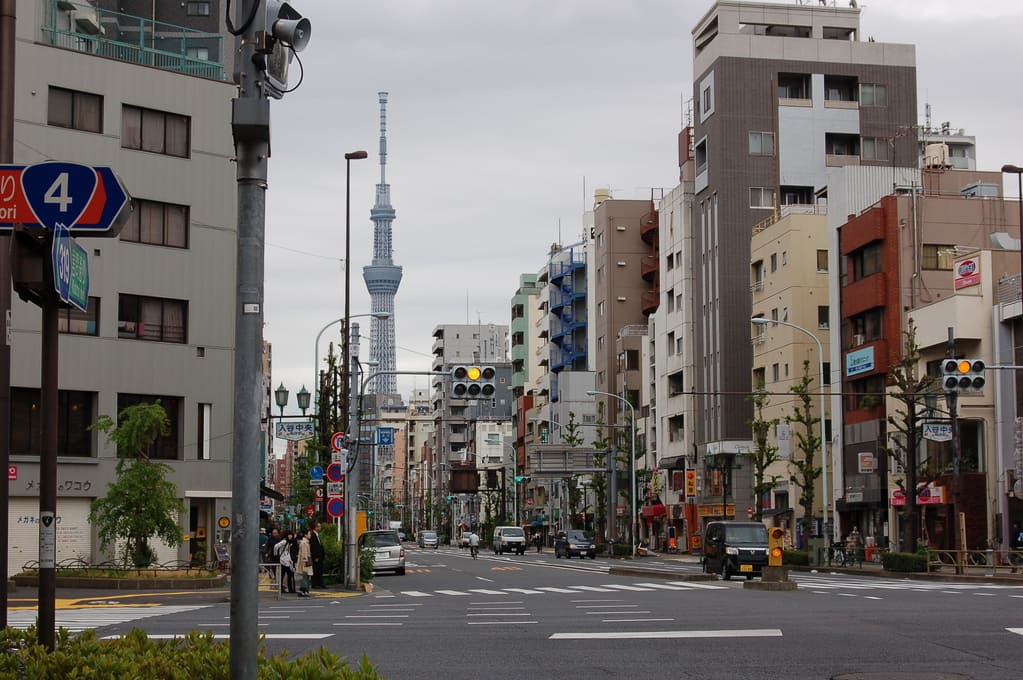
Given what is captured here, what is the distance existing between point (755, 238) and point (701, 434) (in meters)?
15.2

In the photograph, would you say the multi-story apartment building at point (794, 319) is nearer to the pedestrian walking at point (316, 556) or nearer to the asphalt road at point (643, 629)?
the pedestrian walking at point (316, 556)

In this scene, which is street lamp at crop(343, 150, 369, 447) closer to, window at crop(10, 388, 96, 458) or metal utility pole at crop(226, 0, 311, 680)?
window at crop(10, 388, 96, 458)

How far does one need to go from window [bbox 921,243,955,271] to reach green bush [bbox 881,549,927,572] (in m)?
20.4

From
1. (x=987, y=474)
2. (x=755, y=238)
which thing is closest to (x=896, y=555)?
(x=987, y=474)

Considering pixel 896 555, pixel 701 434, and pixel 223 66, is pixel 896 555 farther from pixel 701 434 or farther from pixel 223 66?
pixel 701 434

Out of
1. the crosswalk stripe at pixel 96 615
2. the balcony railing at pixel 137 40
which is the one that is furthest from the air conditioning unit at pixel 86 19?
the crosswalk stripe at pixel 96 615

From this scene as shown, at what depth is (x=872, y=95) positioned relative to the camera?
8594 cm

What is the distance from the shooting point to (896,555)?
155 ft

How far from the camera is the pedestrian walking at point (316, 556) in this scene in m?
34.8

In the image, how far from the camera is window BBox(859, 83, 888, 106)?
85.6 m

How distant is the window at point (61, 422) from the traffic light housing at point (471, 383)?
1946 centimetres

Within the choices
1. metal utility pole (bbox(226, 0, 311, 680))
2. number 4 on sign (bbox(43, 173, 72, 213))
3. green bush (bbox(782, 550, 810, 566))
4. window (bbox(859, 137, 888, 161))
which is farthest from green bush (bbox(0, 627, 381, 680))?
window (bbox(859, 137, 888, 161))

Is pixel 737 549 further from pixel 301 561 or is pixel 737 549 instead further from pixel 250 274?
pixel 250 274

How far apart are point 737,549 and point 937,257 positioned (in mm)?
28425
